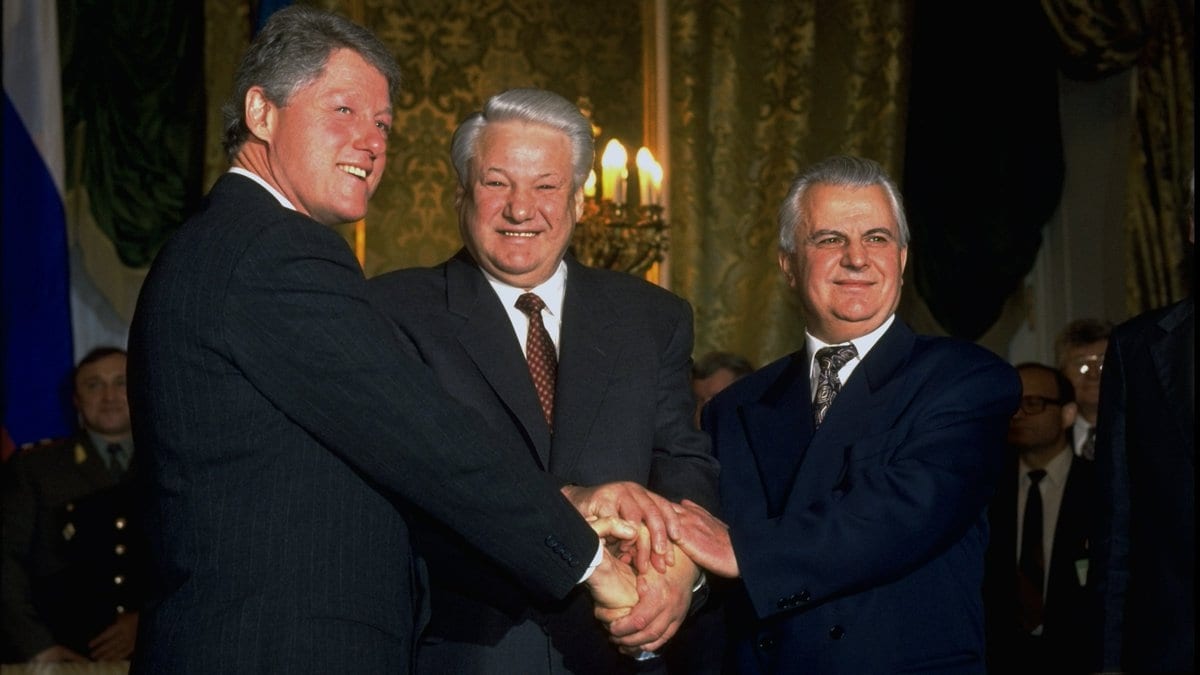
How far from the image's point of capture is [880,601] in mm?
2752

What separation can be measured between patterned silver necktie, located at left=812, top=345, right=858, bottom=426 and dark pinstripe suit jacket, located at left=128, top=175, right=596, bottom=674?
35.3 inches

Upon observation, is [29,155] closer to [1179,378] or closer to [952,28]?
[952,28]

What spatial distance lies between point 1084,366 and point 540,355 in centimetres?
326

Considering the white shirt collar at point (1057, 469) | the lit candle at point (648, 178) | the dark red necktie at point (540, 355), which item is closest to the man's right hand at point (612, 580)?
the dark red necktie at point (540, 355)

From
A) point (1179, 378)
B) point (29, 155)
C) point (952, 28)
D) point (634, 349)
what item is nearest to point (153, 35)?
point (29, 155)

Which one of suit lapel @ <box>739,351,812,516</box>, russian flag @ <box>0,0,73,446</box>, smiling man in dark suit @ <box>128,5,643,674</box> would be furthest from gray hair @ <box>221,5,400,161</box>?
russian flag @ <box>0,0,73,446</box>

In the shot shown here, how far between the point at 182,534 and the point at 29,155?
4.19 metres

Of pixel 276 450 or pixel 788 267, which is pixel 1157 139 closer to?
pixel 788 267

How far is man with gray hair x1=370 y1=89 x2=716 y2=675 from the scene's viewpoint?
2.71 metres

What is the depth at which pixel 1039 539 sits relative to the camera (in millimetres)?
5027

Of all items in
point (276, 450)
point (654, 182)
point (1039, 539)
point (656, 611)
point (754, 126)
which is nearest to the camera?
point (276, 450)

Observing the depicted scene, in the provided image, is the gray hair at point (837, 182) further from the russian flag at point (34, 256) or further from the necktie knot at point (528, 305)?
the russian flag at point (34, 256)

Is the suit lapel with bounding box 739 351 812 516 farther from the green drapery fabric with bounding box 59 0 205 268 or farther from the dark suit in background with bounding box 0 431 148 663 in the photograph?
the green drapery fabric with bounding box 59 0 205 268

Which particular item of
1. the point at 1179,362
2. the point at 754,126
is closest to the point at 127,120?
the point at 754,126
